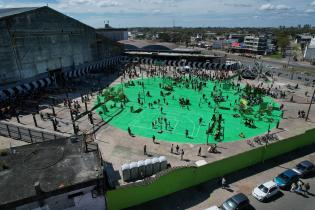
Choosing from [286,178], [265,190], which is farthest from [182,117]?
[265,190]

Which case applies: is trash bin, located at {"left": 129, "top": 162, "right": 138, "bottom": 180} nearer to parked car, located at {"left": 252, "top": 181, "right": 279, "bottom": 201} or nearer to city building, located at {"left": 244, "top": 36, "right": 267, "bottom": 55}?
parked car, located at {"left": 252, "top": 181, "right": 279, "bottom": 201}

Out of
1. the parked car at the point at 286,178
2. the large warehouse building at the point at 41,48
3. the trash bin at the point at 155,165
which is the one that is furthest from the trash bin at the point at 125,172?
the large warehouse building at the point at 41,48

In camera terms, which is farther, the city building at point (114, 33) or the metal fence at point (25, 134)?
the city building at point (114, 33)

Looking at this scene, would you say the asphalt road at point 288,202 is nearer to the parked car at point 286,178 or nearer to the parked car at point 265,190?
the parked car at point 265,190

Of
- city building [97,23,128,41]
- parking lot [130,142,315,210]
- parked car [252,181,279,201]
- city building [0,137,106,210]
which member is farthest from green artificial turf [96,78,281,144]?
city building [97,23,128,41]

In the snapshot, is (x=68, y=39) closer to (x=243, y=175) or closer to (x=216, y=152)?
(x=216, y=152)

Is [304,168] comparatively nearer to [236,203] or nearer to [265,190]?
[265,190]
